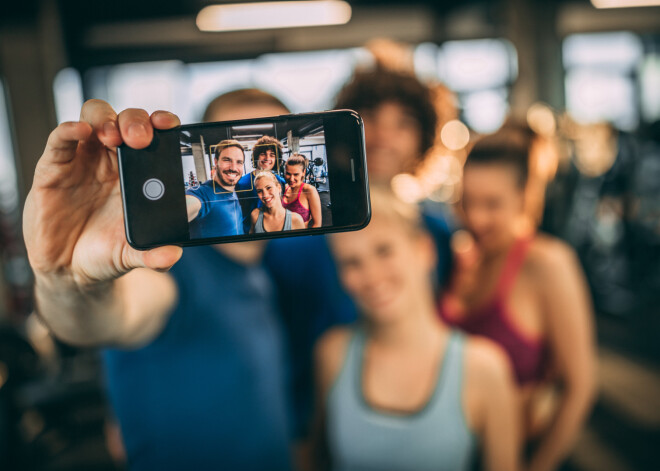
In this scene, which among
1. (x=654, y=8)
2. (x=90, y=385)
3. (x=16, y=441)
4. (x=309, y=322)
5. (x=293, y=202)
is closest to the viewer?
(x=293, y=202)

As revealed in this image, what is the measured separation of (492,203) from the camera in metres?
0.97

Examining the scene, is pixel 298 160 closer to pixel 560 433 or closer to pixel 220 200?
pixel 220 200

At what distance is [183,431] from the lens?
751 millimetres

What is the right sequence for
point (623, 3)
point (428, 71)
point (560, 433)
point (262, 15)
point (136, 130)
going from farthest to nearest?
point (623, 3) < point (262, 15) < point (428, 71) < point (560, 433) < point (136, 130)

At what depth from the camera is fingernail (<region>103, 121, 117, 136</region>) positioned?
0.35 meters

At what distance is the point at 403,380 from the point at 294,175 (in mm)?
506

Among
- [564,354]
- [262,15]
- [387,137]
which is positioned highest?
[262,15]

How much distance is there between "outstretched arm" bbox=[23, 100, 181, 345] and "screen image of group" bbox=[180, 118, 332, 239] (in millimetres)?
35

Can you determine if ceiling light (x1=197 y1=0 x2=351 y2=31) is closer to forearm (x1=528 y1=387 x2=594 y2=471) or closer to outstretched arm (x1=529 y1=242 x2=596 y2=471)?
outstretched arm (x1=529 y1=242 x2=596 y2=471)

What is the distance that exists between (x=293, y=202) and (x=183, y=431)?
58cm

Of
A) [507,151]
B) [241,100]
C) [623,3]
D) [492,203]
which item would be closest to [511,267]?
[492,203]

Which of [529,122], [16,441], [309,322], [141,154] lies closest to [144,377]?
[309,322]

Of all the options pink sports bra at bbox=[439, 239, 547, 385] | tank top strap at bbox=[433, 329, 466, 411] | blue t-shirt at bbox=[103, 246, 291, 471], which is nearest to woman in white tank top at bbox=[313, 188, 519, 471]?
tank top strap at bbox=[433, 329, 466, 411]

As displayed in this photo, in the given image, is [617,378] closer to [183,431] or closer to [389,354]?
[389,354]
